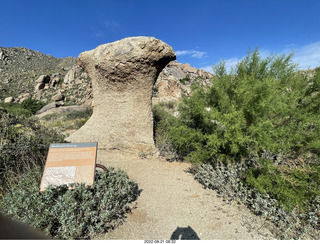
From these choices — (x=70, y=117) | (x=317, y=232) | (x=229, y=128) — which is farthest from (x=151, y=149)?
(x=70, y=117)

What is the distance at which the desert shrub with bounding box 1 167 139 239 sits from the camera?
6.59ft

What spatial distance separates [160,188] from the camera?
3424 mm

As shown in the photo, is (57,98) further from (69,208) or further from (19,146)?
(69,208)

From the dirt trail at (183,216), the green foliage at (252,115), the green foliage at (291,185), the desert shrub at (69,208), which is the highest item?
the green foliage at (252,115)

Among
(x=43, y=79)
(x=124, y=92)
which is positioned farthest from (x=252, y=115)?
(x=43, y=79)

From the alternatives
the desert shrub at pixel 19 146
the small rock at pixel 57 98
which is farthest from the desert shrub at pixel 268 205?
the small rock at pixel 57 98

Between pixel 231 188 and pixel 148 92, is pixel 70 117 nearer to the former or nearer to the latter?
pixel 148 92

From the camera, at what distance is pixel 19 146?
326cm

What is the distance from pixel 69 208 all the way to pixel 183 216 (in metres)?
1.58

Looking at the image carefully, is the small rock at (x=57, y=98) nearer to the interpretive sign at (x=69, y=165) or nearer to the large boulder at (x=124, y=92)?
the large boulder at (x=124, y=92)

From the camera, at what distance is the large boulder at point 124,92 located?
15.9 ft

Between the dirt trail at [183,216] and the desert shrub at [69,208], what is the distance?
195mm

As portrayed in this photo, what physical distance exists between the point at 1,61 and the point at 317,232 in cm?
5110

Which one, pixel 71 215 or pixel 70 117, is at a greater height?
pixel 70 117
